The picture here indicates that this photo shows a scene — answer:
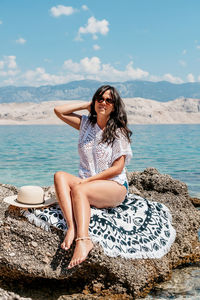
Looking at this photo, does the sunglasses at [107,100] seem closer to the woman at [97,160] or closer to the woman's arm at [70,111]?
the woman at [97,160]

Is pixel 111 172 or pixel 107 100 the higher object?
pixel 107 100

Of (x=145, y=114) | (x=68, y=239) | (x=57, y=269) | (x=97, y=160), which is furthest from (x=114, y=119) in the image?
(x=145, y=114)

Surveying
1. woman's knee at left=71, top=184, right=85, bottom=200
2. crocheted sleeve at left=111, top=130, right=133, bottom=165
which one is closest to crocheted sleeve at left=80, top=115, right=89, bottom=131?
crocheted sleeve at left=111, top=130, right=133, bottom=165

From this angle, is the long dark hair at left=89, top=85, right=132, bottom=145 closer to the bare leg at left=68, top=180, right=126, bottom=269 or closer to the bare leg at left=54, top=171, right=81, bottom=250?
the bare leg at left=68, top=180, right=126, bottom=269

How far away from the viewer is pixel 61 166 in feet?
65.6

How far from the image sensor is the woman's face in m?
4.96

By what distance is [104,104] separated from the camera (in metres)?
4.99

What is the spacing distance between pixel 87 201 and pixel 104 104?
141 centimetres

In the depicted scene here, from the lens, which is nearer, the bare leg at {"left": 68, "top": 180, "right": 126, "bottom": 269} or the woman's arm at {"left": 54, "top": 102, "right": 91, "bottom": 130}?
the bare leg at {"left": 68, "top": 180, "right": 126, "bottom": 269}

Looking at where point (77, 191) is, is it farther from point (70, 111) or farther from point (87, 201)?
point (70, 111)

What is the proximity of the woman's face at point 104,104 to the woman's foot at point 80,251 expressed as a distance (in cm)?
182

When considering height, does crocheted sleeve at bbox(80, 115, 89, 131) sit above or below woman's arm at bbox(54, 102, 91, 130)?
below

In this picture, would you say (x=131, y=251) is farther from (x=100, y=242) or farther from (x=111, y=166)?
(x=111, y=166)

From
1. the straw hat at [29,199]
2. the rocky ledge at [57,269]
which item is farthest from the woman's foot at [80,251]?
the straw hat at [29,199]
